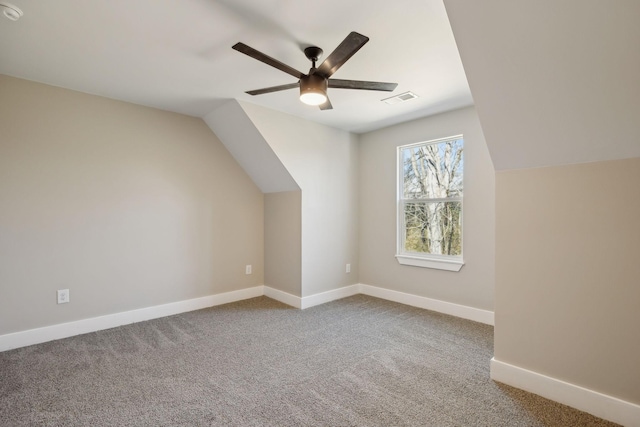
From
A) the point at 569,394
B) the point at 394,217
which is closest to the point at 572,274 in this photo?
the point at 569,394

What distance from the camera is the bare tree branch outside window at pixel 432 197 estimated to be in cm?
354

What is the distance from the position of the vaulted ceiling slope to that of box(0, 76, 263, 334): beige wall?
3.15 metres

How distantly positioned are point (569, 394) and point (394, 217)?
2.49 meters

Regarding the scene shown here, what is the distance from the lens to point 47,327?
276cm

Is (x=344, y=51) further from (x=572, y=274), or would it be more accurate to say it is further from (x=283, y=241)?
(x=283, y=241)

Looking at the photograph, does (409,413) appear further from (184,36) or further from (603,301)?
(184,36)

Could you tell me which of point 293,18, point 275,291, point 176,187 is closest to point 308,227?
point 275,291

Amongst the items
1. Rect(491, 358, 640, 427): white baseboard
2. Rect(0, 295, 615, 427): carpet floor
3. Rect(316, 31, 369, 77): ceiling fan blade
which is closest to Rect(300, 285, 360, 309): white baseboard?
Rect(0, 295, 615, 427): carpet floor

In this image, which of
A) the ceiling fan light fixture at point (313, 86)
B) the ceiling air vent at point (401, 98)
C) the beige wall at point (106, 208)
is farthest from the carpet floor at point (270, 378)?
the ceiling air vent at point (401, 98)

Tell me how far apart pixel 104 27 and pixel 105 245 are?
6.74 ft

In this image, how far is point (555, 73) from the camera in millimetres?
1462

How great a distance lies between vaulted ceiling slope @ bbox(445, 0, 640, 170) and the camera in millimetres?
1237

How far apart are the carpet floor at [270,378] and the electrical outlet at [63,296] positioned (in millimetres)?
349

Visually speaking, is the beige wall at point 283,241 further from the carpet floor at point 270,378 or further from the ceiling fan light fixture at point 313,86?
the ceiling fan light fixture at point 313,86
